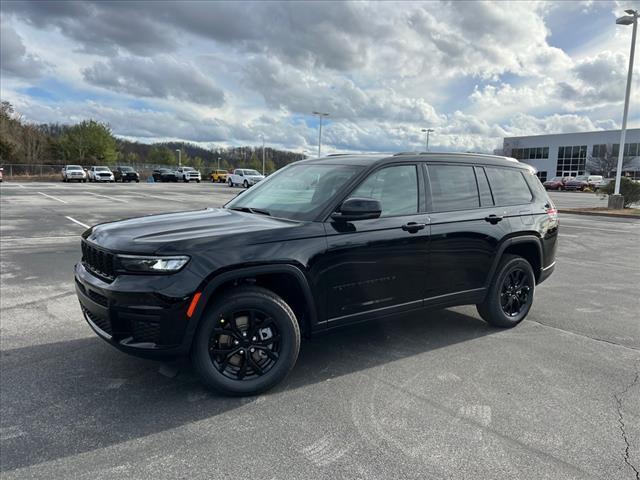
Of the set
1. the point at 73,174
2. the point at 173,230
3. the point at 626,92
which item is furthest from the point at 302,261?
the point at 73,174

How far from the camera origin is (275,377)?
3430mm

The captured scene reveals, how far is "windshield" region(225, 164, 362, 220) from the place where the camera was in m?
3.84

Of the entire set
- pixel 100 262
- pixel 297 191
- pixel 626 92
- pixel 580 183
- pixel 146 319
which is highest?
pixel 626 92

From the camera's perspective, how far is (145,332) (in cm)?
309

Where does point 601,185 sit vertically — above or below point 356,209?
above

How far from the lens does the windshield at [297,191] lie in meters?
3.84

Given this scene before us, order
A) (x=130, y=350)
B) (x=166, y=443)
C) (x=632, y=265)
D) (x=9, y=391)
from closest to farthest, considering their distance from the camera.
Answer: (x=166, y=443)
(x=130, y=350)
(x=9, y=391)
(x=632, y=265)

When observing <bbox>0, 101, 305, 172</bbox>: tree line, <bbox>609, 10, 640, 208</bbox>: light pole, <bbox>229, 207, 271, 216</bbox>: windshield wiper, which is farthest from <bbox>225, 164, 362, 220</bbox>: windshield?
<bbox>0, 101, 305, 172</bbox>: tree line

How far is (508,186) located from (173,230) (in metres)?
3.56

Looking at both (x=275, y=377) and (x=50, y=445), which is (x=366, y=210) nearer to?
(x=275, y=377)

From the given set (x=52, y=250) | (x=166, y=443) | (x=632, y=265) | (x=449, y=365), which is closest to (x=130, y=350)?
(x=166, y=443)

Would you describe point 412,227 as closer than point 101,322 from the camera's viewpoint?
No

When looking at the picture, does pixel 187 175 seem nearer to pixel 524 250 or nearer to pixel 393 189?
pixel 524 250

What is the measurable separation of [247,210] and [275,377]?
5.11 feet
